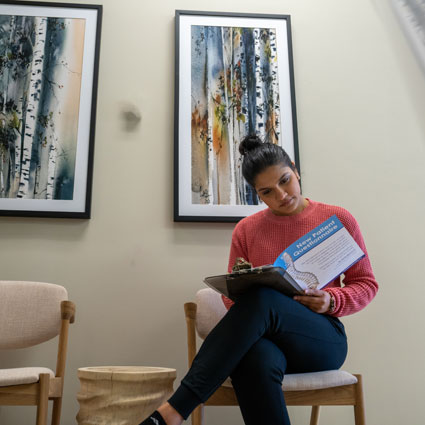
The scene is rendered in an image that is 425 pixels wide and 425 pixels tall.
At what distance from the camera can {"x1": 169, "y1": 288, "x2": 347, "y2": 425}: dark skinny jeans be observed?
1.06 m

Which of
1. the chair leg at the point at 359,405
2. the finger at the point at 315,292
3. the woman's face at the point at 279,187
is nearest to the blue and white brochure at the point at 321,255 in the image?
the finger at the point at 315,292

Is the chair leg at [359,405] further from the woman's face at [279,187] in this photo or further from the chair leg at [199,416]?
the woman's face at [279,187]

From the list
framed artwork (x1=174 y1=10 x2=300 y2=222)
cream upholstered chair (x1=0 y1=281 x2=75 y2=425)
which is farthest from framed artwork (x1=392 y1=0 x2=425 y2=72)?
framed artwork (x1=174 y1=10 x2=300 y2=222)

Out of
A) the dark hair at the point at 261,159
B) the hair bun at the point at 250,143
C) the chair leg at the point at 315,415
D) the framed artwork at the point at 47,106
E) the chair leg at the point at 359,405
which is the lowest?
the chair leg at the point at 315,415

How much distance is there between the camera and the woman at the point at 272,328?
1068 mm

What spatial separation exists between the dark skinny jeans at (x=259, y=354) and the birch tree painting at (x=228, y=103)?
2.77 feet

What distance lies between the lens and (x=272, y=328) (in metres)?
1.15

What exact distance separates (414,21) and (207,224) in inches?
65.8

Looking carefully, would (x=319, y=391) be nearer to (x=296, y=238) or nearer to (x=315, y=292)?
(x=315, y=292)

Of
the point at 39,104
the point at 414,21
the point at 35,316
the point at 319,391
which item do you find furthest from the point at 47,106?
the point at 414,21

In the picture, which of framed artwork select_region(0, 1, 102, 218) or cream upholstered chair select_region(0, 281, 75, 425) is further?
framed artwork select_region(0, 1, 102, 218)

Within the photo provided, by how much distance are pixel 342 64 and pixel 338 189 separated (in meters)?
0.64

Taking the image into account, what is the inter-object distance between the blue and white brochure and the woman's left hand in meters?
0.04

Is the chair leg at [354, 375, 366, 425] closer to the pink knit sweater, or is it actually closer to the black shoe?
the pink knit sweater
